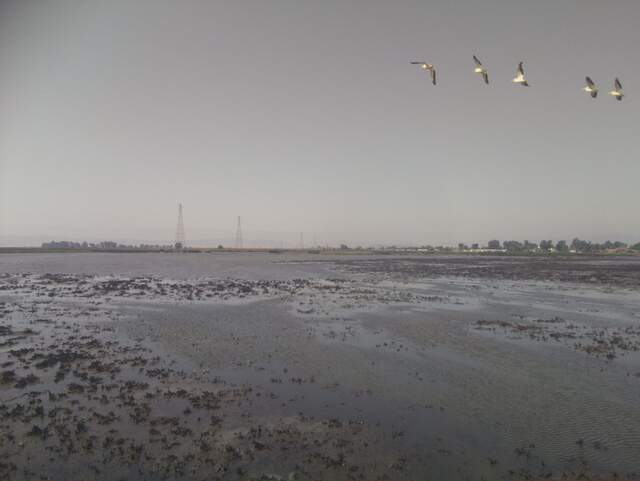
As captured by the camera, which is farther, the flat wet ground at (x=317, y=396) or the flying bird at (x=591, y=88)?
the flying bird at (x=591, y=88)

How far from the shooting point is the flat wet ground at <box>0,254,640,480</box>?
335 inches

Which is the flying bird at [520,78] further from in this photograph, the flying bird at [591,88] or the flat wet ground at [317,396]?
the flat wet ground at [317,396]

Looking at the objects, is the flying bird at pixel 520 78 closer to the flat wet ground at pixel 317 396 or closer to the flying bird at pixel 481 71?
the flying bird at pixel 481 71

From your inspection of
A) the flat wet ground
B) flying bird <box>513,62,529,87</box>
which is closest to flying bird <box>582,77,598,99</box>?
flying bird <box>513,62,529,87</box>

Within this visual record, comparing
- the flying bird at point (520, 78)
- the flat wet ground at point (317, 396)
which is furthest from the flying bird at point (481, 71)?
the flat wet ground at point (317, 396)

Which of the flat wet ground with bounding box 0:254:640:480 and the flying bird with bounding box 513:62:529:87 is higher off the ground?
the flying bird with bounding box 513:62:529:87

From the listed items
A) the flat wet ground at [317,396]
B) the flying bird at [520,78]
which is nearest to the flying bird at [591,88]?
the flying bird at [520,78]

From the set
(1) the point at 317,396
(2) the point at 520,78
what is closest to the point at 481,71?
(2) the point at 520,78

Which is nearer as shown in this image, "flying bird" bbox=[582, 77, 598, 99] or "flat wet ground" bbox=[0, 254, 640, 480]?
"flat wet ground" bbox=[0, 254, 640, 480]

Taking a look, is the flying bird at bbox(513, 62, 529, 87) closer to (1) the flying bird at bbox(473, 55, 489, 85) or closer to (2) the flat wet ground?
(1) the flying bird at bbox(473, 55, 489, 85)

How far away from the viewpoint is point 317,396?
1226 centimetres

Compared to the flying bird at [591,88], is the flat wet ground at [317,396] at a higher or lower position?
lower

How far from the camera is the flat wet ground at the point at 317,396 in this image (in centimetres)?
851

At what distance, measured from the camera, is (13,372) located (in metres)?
13.6
